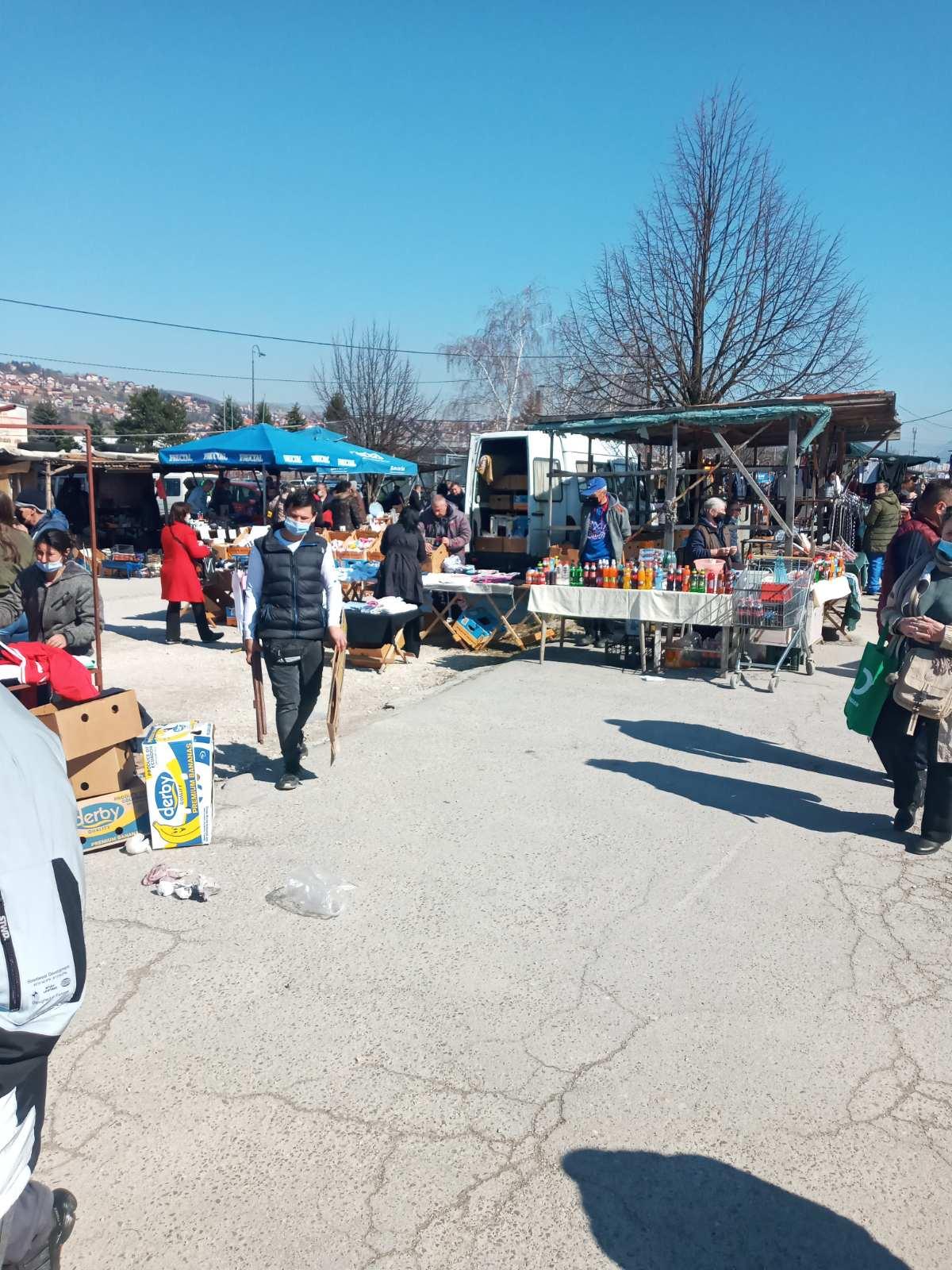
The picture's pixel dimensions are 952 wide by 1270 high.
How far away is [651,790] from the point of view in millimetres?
6480

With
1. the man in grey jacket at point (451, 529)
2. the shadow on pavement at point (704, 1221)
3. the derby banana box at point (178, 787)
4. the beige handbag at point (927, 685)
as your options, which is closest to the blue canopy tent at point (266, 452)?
the man in grey jacket at point (451, 529)

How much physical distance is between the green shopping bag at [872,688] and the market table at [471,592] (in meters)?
6.06

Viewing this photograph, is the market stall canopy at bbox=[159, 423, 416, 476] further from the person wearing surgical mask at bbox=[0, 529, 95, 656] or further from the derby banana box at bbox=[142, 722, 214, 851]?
the derby banana box at bbox=[142, 722, 214, 851]

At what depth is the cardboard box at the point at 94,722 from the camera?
17.0 feet

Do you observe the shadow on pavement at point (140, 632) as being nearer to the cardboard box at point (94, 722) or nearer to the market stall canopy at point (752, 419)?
the market stall canopy at point (752, 419)

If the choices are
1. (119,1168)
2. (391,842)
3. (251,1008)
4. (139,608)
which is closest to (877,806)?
(391,842)

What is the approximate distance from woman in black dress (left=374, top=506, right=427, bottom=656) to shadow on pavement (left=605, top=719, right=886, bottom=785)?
3760 mm

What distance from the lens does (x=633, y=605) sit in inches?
407

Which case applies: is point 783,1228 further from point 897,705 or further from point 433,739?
point 433,739

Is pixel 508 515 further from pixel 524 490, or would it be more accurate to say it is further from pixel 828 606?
pixel 828 606

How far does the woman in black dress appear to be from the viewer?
11289 millimetres

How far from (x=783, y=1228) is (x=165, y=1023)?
89.8 inches

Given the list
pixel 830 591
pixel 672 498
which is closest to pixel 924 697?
pixel 830 591

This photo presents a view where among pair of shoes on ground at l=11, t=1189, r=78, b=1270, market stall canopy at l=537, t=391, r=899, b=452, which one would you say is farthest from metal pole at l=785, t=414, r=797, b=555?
pair of shoes on ground at l=11, t=1189, r=78, b=1270
